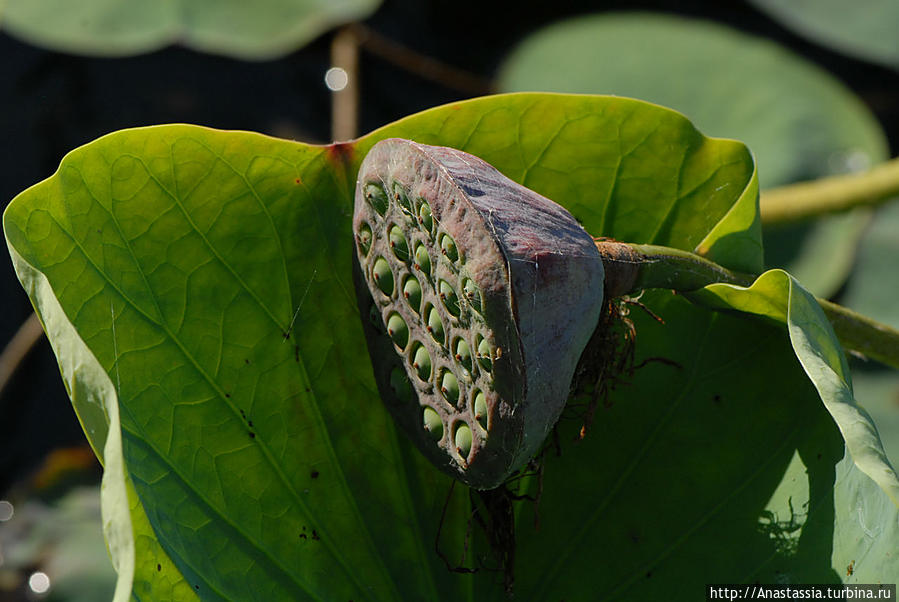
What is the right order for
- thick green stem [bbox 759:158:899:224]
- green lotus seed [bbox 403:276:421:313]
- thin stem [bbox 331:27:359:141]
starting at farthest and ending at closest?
1. thin stem [bbox 331:27:359:141]
2. thick green stem [bbox 759:158:899:224]
3. green lotus seed [bbox 403:276:421:313]

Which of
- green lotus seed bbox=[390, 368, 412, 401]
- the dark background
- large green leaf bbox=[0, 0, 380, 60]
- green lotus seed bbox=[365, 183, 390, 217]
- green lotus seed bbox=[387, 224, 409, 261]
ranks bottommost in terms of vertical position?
the dark background

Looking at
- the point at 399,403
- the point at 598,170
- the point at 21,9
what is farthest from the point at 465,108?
the point at 21,9

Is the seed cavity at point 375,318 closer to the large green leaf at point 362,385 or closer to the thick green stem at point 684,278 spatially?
the large green leaf at point 362,385

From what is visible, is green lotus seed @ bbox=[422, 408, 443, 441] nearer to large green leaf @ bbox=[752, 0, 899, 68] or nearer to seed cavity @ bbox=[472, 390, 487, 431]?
seed cavity @ bbox=[472, 390, 487, 431]

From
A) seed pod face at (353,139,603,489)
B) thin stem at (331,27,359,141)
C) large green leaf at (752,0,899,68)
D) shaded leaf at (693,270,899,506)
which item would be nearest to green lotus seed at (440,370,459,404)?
seed pod face at (353,139,603,489)

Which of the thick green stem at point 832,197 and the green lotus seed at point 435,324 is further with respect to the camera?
the thick green stem at point 832,197

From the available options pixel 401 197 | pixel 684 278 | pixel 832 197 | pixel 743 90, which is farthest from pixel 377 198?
pixel 743 90

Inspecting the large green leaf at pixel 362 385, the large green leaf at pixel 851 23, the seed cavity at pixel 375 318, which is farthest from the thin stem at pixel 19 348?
the large green leaf at pixel 851 23
